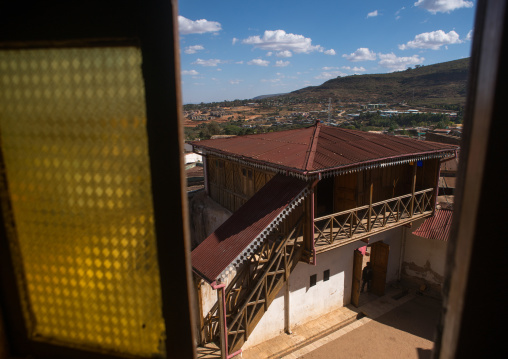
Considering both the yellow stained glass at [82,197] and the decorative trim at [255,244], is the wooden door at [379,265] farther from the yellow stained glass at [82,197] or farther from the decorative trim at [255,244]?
the yellow stained glass at [82,197]

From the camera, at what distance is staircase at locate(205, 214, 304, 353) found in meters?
7.94

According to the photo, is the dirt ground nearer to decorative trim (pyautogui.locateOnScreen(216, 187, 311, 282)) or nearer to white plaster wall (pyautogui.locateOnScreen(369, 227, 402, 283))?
white plaster wall (pyautogui.locateOnScreen(369, 227, 402, 283))

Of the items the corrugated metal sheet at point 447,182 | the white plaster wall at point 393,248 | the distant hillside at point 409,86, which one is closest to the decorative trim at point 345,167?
the white plaster wall at point 393,248

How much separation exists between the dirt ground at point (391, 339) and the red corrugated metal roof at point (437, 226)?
8.03 ft

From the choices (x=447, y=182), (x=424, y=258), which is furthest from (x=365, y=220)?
(x=447, y=182)

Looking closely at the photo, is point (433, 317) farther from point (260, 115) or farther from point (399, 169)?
point (260, 115)

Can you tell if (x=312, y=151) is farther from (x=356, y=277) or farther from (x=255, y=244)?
(x=356, y=277)

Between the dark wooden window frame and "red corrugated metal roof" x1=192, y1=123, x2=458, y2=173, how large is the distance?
20.4 ft

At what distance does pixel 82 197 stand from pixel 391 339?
10425 millimetres

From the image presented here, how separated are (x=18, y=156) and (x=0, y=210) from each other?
9.5 inches

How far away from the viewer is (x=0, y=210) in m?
1.34

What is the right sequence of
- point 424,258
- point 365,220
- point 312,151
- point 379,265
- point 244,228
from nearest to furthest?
1. point 244,228
2. point 312,151
3. point 365,220
4. point 379,265
5. point 424,258

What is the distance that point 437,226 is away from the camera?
1151 centimetres

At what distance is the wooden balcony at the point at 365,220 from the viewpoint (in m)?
8.68
